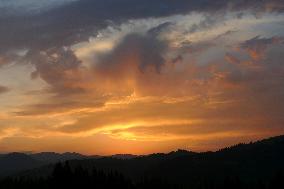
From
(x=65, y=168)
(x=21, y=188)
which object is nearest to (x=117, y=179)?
(x=65, y=168)

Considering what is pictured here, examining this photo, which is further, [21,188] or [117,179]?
[21,188]

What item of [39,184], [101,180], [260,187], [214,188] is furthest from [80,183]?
[260,187]

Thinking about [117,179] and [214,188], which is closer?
[117,179]

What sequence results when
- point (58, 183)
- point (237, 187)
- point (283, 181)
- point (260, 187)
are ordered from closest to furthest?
point (58, 183), point (283, 181), point (237, 187), point (260, 187)

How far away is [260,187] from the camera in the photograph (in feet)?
602

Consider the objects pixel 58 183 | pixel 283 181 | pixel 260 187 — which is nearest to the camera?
pixel 58 183

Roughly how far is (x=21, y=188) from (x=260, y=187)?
340ft

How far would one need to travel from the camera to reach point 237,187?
161 metres

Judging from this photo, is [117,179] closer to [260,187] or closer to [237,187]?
[237,187]

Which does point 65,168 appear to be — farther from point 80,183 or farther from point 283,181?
point 283,181

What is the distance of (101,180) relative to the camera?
552 feet

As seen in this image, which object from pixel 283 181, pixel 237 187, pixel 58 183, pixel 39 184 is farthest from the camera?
pixel 39 184

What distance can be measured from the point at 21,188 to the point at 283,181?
113 meters

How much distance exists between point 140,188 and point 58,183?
7312 cm
